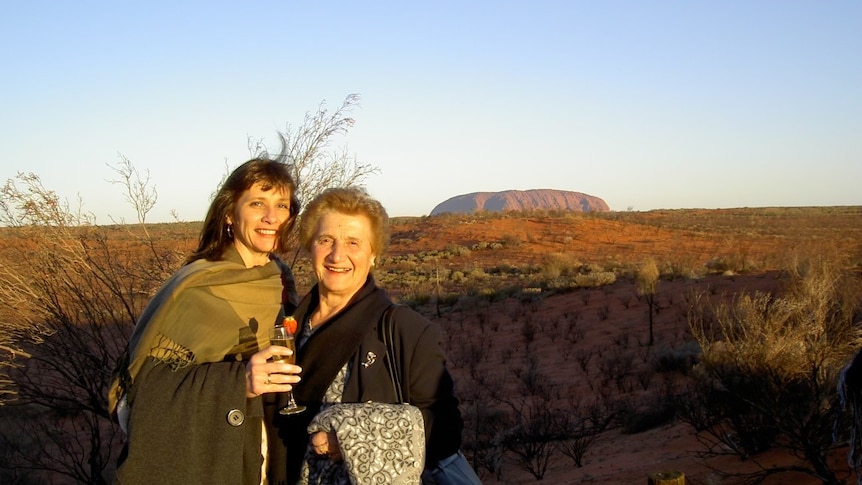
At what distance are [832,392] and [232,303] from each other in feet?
18.8

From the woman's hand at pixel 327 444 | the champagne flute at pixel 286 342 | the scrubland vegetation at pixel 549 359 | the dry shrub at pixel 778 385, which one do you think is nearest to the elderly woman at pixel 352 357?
the woman's hand at pixel 327 444

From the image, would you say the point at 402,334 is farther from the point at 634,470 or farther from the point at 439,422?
the point at 634,470

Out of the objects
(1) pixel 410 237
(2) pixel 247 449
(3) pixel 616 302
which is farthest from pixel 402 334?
(1) pixel 410 237

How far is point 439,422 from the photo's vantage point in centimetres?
253

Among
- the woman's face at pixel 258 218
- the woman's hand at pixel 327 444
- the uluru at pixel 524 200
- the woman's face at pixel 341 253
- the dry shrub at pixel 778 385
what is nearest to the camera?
the woman's hand at pixel 327 444

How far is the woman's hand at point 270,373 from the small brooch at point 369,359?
10.0 inches

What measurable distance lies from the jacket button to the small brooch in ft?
1.54

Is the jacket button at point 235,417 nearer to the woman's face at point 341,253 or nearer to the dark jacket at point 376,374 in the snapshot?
the dark jacket at point 376,374

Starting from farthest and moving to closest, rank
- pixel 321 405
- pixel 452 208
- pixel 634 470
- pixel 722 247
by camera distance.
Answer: pixel 452 208 < pixel 722 247 < pixel 634 470 < pixel 321 405

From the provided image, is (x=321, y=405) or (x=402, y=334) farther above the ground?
(x=402, y=334)

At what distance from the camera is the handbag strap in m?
2.49

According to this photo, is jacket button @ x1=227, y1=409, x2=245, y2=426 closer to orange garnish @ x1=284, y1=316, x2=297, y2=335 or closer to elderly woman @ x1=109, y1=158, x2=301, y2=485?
elderly woman @ x1=109, y1=158, x2=301, y2=485

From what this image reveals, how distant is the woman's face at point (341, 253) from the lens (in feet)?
8.97

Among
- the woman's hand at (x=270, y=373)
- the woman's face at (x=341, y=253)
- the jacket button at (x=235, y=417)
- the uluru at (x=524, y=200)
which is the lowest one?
the jacket button at (x=235, y=417)
